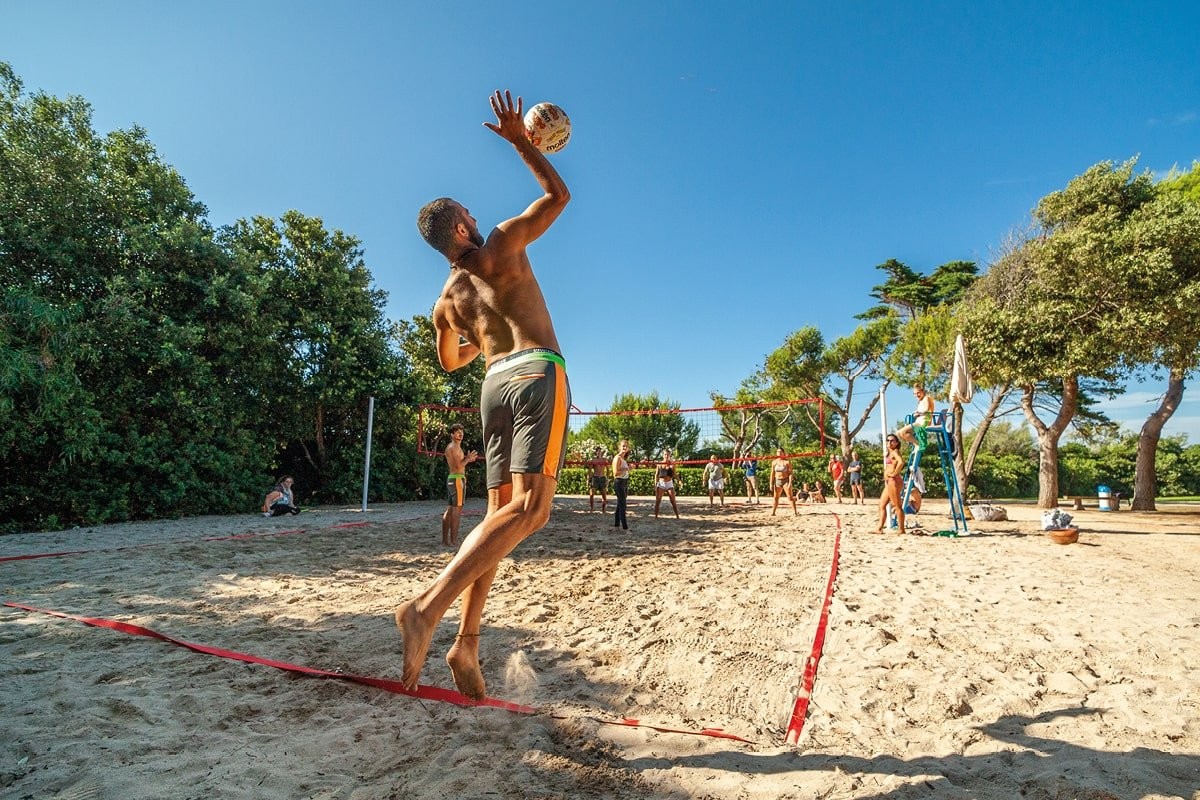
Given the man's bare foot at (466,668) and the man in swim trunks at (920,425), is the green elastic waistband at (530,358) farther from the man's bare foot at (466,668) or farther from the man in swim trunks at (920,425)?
the man in swim trunks at (920,425)

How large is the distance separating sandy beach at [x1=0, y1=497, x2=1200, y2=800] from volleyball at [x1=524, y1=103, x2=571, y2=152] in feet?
8.85

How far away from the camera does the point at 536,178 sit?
221 centimetres

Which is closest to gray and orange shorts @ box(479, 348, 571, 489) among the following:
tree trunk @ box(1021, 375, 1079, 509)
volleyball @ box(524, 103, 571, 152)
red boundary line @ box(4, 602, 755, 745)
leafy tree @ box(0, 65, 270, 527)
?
red boundary line @ box(4, 602, 755, 745)

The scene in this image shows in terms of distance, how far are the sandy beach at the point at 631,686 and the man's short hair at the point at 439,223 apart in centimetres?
193

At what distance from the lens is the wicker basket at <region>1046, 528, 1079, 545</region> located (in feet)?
23.7

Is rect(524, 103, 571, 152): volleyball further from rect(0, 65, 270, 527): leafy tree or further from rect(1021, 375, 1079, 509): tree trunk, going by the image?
rect(1021, 375, 1079, 509): tree trunk

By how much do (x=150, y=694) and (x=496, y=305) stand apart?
227 cm

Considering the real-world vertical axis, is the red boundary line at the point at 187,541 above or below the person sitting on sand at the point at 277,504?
below

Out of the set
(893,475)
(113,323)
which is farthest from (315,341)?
(893,475)

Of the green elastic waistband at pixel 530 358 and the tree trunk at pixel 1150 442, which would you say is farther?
the tree trunk at pixel 1150 442

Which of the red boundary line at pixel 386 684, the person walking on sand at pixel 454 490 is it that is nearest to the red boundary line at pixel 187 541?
the person walking on sand at pixel 454 490

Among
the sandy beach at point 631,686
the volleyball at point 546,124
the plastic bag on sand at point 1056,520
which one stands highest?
the volleyball at point 546,124

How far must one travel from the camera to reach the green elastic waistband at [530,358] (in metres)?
2.12

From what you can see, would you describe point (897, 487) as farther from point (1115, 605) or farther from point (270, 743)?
point (270, 743)
